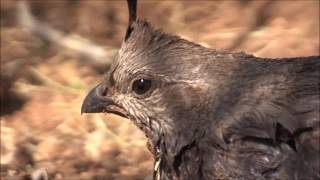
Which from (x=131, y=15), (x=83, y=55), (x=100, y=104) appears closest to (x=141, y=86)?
(x=100, y=104)

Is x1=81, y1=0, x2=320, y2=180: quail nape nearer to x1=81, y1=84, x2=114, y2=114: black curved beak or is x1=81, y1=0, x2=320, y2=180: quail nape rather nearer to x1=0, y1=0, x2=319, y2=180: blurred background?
x1=81, y1=84, x2=114, y2=114: black curved beak

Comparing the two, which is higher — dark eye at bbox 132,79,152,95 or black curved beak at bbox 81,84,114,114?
black curved beak at bbox 81,84,114,114

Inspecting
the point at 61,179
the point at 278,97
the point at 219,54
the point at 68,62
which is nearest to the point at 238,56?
the point at 219,54

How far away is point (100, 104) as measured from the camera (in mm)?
4656

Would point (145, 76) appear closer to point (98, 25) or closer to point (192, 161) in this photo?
point (192, 161)

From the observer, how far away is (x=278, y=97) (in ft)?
13.3

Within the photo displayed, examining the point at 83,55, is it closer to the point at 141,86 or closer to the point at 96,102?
the point at 96,102

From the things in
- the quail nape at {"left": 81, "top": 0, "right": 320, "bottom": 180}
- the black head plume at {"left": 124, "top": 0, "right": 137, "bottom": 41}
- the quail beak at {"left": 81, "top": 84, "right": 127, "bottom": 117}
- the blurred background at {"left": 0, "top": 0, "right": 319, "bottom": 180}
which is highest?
the blurred background at {"left": 0, "top": 0, "right": 319, "bottom": 180}

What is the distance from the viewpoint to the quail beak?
15.1ft

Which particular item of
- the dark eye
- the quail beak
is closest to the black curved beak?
the quail beak

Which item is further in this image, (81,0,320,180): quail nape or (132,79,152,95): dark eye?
(132,79,152,95): dark eye

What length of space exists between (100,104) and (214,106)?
0.74 m

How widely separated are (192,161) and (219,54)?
574 mm

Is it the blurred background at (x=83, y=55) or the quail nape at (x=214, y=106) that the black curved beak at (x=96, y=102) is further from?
the blurred background at (x=83, y=55)
